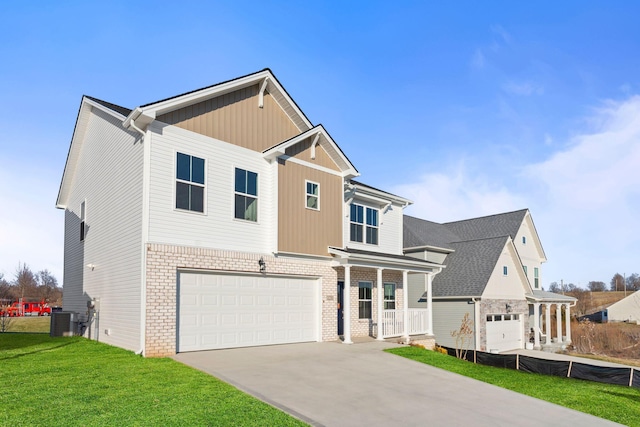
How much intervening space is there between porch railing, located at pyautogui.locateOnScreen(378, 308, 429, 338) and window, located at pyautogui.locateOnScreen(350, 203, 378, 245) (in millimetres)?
3277

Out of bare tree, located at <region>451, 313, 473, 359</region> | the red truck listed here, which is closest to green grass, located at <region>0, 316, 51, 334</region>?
the red truck

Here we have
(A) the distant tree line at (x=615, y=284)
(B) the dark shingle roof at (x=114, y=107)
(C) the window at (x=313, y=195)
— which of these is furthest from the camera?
(A) the distant tree line at (x=615, y=284)

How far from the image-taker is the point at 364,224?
19812 mm

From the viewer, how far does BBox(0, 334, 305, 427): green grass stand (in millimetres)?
6609

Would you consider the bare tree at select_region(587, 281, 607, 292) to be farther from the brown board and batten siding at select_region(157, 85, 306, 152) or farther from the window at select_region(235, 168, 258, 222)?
the window at select_region(235, 168, 258, 222)

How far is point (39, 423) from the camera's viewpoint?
Answer: 628 cm

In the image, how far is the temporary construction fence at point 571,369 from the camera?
13.6 metres

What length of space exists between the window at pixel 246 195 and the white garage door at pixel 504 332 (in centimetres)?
1430

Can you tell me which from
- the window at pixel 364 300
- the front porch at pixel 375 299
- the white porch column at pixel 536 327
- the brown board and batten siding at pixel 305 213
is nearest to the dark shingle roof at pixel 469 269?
the front porch at pixel 375 299

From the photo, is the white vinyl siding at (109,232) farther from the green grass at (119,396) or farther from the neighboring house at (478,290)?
the neighboring house at (478,290)

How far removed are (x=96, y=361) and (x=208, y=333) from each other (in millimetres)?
2985

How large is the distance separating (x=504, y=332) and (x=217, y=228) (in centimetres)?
1734

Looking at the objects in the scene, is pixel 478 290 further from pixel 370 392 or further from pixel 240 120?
pixel 370 392

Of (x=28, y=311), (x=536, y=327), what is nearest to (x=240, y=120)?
(x=536, y=327)
